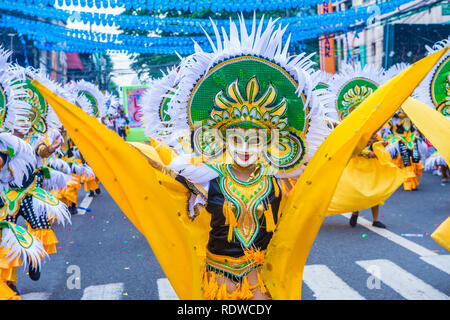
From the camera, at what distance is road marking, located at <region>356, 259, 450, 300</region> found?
4.65 metres

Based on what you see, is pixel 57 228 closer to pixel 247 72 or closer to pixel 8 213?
pixel 8 213

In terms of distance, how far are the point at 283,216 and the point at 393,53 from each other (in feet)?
54.9

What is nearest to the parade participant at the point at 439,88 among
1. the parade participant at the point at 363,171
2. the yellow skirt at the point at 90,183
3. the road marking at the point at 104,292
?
the parade participant at the point at 363,171

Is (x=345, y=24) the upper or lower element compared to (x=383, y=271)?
upper

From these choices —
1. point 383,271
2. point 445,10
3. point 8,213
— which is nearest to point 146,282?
point 8,213

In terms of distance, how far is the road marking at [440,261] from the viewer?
541cm

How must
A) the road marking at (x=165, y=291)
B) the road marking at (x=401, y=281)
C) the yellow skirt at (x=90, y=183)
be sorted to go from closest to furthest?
1. the road marking at (x=401, y=281)
2. the road marking at (x=165, y=291)
3. the yellow skirt at (x=90, y=183)

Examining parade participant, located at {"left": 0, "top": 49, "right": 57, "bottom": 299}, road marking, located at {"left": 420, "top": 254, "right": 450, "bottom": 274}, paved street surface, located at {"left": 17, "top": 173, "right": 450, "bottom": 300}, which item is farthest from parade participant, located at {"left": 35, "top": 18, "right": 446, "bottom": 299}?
road marking, located at {"left": 420, "top": 254, "right": 450, "bottom": 274}

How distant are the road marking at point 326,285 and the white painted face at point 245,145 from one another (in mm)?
2348

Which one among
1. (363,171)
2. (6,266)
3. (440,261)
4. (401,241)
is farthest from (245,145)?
(363,171)

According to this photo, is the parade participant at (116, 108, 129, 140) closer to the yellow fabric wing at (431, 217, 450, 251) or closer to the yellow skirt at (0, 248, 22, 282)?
the yellow skirt at (0, 248, 22, 282)

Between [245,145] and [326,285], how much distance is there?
2.75 m

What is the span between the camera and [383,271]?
5363 mm

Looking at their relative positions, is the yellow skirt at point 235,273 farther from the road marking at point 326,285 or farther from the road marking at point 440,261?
the road marking at point 440,261
